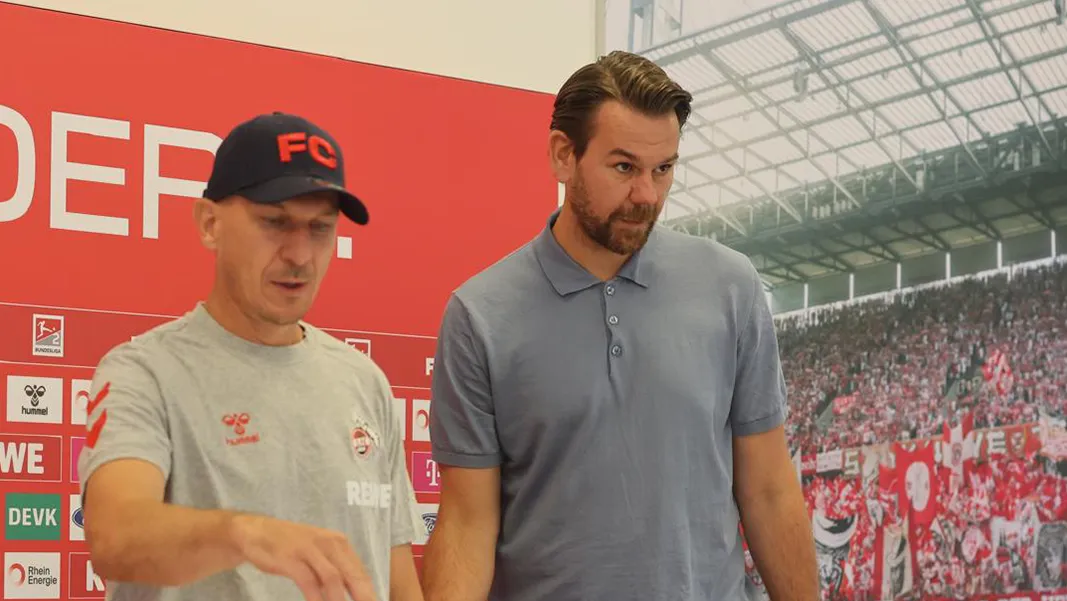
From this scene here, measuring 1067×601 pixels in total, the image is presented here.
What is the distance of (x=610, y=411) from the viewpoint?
1.87 m

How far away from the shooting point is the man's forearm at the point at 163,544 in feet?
3.64

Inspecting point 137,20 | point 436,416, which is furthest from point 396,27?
point 436,416

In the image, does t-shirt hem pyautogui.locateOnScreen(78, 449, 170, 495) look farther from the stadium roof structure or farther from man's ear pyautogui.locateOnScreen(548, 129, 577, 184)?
the stadium roof structure

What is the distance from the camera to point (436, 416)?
1.93 m

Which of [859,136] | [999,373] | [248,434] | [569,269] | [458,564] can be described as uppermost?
[859,136]

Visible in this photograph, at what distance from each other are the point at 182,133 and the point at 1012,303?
2528 millimetres

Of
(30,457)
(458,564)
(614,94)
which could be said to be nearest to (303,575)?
(458,564)

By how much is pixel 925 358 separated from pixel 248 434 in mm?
2746

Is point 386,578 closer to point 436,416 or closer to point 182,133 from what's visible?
point 436,416

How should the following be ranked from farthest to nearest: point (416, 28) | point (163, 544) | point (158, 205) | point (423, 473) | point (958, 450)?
point (958, 450)
point (416, 28)
point (423, 473)
point (158, 205)
point (163, 544)

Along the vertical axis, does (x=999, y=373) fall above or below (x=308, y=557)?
above

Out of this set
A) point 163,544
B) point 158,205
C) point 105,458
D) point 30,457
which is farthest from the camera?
point 158,205

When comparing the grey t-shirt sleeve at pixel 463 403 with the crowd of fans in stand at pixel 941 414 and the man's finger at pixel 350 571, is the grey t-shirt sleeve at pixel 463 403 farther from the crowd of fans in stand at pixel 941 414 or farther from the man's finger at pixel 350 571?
the crowd of fans in stand at pixel 941 414

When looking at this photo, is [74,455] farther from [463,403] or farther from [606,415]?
[606,415]
